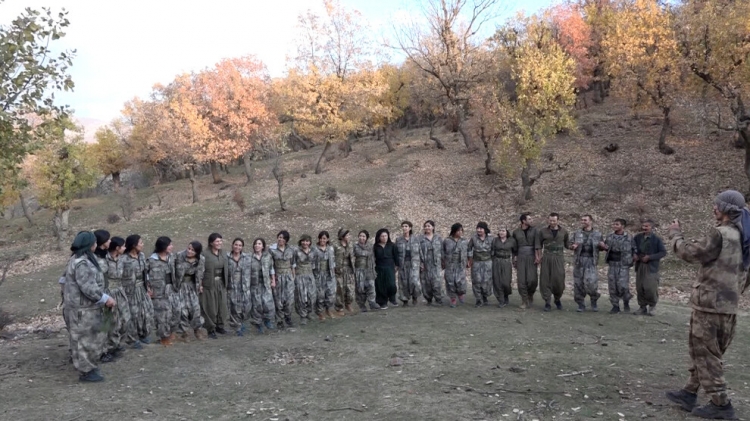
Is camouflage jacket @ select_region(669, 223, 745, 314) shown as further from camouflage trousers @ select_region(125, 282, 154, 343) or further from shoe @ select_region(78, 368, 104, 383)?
camouflage trousers @ select_region(125, 282, 154, 343)

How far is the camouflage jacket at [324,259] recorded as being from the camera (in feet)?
30.8

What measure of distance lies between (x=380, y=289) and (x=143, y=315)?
182 inches

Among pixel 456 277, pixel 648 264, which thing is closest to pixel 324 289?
pixel 456 277

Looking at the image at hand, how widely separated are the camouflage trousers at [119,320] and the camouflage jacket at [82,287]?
97 cm

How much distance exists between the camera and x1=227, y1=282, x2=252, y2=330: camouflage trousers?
28.0 ft

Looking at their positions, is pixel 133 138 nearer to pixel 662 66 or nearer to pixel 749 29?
pixel 662 66

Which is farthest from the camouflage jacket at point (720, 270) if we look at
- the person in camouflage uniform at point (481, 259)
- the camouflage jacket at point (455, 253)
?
the camouflage jacket at point (455, 253)

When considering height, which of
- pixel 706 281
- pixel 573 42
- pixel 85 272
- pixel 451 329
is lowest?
pixel 451 329

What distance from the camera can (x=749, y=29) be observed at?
15.9 meters

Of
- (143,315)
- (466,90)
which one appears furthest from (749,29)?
(143,315)

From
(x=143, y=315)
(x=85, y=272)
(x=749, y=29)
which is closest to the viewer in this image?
(x=85, y=272)

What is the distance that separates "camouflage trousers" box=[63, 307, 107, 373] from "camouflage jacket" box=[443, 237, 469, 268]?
654 cm

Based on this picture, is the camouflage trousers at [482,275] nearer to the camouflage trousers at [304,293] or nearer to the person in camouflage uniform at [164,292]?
the camouflage trousers at [304,293]

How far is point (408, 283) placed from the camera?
10.3m
